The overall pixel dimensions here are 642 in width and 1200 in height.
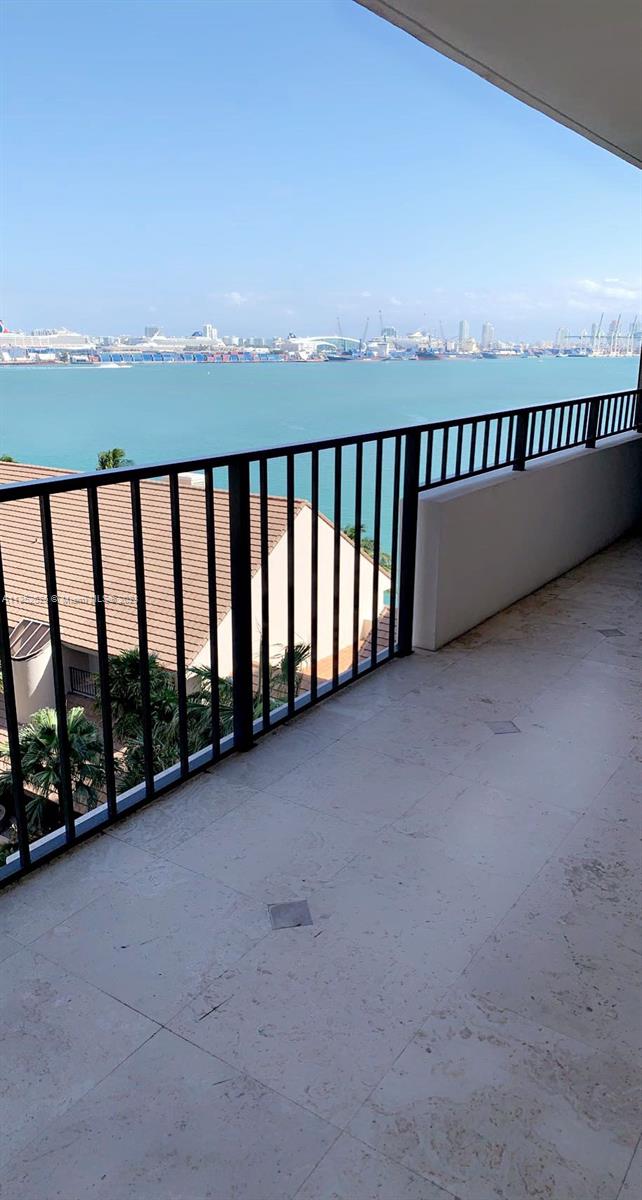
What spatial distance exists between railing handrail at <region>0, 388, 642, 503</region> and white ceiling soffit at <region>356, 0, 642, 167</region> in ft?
4.97

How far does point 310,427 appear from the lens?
36.2m

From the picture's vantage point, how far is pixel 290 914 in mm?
1743

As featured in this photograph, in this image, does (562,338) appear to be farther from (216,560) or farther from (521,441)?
(216,560)

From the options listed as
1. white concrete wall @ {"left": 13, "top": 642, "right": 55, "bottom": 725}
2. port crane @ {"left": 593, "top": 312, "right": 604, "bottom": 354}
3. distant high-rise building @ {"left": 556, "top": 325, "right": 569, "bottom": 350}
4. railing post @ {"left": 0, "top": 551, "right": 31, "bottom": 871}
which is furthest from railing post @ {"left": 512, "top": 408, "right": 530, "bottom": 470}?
distant high-rise building @ {"left": 556, "top": 325, "right": 569, "bottom": 350}

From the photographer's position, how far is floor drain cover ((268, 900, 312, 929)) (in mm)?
1712

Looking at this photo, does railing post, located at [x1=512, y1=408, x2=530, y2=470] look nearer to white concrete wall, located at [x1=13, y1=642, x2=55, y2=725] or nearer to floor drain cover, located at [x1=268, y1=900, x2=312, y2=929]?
floor drain cover, located at [x1=268, y1=900, x2=312, y2=929]

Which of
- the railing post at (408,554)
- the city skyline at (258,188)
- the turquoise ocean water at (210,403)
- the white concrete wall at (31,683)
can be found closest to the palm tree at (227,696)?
the railing post at (408,554)

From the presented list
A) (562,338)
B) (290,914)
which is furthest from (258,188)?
(290,914)

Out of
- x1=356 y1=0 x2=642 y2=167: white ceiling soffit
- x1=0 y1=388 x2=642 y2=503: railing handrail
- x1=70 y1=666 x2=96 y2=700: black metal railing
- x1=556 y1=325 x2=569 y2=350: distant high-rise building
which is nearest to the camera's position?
x1=0 y1=388 x2=642 y2=503: railing handrail

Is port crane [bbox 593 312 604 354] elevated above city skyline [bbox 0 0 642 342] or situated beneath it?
situated beneath

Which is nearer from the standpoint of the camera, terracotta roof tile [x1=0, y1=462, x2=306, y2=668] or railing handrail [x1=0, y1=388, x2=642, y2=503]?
railing handrail [x1=0, y1=388, x2=642, y2=503]

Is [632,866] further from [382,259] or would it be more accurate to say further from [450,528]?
[382,259]

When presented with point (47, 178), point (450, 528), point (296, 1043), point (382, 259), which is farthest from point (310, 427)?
point (296, 1043)

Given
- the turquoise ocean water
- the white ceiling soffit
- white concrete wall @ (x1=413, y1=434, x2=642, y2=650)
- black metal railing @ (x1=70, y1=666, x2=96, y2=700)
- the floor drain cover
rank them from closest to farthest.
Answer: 1. the floor drain cover
2. the white ceiling soffit
3. white concrete wall @ (x1=413, y1=434, x2=642, y2=650)
4. black metal railing @ (x1=70, y1=666, x2=96, y2=700)
5. the turquoise ocean water
